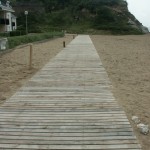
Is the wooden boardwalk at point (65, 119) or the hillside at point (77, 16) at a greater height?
the hillside at point (77, 16)

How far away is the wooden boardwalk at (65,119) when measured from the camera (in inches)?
219

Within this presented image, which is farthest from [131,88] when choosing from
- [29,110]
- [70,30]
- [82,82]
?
[70,30]

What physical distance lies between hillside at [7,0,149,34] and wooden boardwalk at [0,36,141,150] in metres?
66.9

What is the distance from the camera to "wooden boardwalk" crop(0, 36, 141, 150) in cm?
556

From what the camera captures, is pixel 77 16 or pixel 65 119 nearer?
pixel 65 119

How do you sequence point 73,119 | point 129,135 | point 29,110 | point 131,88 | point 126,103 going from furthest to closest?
point 131,88, point 126,103, point 29,110, point 73,119, point 129,135

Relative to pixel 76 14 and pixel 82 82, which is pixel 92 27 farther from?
pixel 82 82

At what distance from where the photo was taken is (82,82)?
35.0ft

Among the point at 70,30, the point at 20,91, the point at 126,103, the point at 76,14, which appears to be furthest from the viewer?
the point at 76,14

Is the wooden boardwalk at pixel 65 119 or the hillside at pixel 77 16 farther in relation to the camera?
the hillside at pixel 77 16

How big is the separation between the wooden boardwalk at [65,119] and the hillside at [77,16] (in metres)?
66.9

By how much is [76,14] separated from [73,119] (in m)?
86.1

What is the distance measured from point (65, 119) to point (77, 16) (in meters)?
85.3

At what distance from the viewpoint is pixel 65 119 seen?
265 inches
